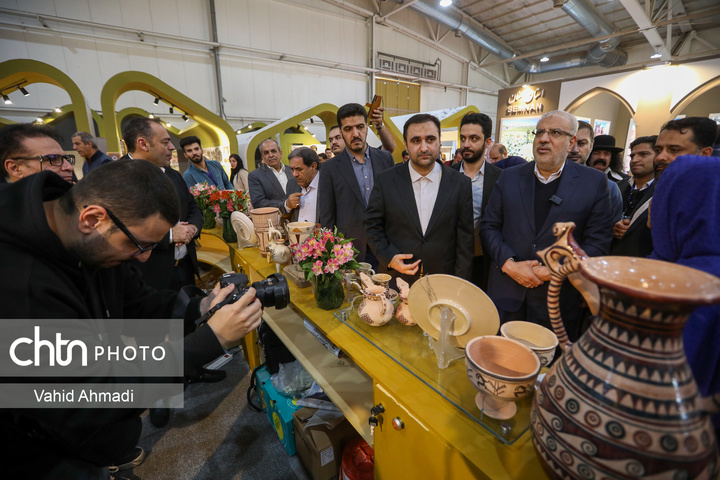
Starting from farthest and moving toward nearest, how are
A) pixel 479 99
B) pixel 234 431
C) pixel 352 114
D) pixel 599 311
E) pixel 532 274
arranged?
pixel 479 99
pixel 352 114
pixel 234 431
pixel 532 274
pixel 599 311

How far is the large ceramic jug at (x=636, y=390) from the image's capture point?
511 millimetres

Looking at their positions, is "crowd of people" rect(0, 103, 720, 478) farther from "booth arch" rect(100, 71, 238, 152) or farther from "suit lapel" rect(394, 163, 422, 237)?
"booth arch" rect(100, 71, 238, 152)

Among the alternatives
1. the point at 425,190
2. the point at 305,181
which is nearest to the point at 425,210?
the point at 425,190

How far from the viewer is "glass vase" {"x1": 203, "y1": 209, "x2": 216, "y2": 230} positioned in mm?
3971

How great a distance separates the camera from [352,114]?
2.72 meters

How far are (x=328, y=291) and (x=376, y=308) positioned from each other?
0.36 metres

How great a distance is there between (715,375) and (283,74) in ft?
42.8

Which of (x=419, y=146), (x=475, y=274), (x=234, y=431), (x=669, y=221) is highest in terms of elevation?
(x=419, y=146)

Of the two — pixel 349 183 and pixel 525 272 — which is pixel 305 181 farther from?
pixel 525 272

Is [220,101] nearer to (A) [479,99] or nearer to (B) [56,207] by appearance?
(B) [56,207]

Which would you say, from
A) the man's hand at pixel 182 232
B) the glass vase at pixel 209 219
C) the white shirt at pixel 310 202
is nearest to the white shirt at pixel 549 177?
the white shirt at pixel 310 202

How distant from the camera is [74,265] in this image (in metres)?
1.05

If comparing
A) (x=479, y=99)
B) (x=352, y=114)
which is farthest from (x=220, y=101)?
(x=479, y=99)

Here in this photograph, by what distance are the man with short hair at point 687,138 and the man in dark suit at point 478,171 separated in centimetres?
103
